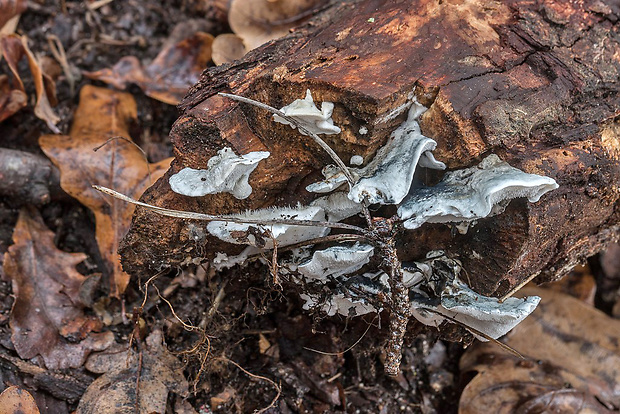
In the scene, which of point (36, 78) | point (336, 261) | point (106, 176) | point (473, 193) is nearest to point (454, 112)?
point (473, 193)

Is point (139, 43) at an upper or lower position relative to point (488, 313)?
upper

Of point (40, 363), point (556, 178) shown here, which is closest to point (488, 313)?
point (556, 178)

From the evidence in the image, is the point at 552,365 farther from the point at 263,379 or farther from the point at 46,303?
the point at 46,303

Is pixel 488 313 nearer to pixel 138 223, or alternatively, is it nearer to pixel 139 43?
pixel 138 223

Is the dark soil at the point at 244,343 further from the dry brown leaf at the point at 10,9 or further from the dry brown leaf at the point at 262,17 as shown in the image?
the dry brown leaf at the point at 262,17

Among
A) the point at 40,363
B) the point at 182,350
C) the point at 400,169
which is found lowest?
the point at 182,350

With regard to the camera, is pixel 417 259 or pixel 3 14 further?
pixel 3 14
